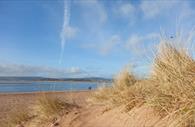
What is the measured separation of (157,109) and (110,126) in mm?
1154

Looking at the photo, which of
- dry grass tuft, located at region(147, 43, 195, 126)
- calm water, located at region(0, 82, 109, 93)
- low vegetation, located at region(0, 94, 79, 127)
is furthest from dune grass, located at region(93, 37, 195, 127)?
calm water, located at region(0, 82, 109, 93)

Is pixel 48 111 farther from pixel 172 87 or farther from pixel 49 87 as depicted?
pixel 172 87

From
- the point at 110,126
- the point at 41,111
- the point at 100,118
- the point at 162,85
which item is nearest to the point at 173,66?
the point at 162,85

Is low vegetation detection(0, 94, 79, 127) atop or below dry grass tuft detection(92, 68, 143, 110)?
below

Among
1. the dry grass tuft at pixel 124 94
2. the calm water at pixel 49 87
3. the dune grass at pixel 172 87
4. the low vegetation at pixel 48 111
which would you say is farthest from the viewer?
the calm water at pixel 49 87

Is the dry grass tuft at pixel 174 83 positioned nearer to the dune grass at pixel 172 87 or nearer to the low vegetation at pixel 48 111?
the dune grass at pixel 172 87

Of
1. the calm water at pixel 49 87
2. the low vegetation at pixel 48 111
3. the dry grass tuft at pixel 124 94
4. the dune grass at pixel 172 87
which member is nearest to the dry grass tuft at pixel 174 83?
the dune grass at pixel 172 87

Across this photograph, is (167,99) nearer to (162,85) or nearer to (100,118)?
(162,85)

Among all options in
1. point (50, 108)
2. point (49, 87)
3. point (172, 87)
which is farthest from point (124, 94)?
point (49, 87)

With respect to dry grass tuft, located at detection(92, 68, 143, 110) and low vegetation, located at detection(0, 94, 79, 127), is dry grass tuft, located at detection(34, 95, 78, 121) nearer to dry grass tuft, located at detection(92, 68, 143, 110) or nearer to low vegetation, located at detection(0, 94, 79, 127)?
low vegetation, located at detection(0, 94, 79, 127)

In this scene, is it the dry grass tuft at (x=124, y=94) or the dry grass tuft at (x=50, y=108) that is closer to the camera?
the dry grass tuft at (x=124, y=94)

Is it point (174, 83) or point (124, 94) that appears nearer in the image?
point (174, 83)

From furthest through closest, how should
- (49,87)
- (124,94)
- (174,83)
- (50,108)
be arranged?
(49,87), (50,108), (124,94), (174,83)

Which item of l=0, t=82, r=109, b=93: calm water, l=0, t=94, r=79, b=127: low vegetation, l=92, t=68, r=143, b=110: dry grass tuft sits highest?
l=0, t=82, r=109, b=93: calm water
